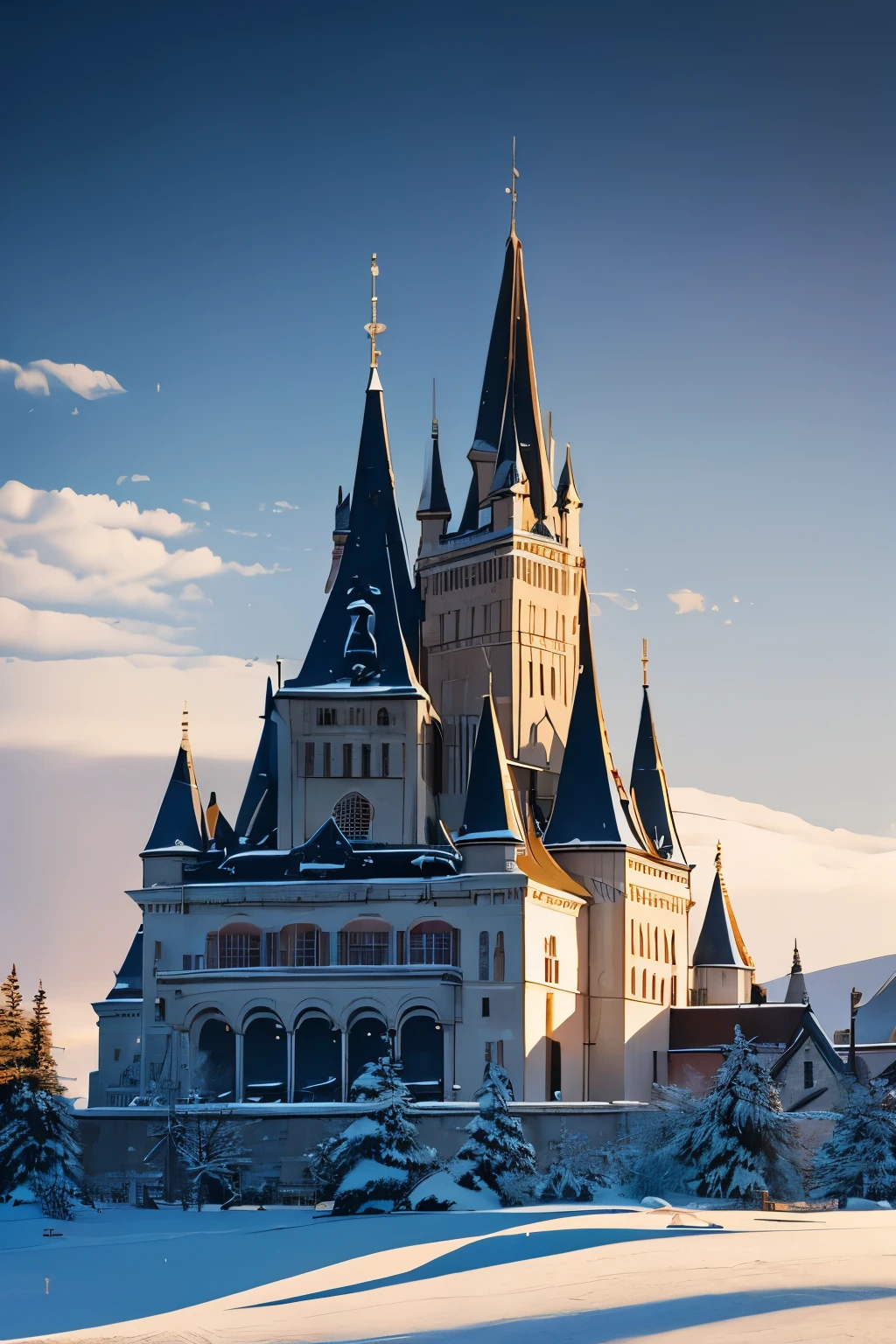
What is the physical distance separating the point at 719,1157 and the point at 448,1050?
20.3 meters

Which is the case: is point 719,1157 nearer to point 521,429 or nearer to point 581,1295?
point 581,1295

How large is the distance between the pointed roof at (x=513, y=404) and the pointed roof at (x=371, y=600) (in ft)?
16.2

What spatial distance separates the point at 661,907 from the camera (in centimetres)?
9394

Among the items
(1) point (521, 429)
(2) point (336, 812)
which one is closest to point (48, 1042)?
(2) point (336, 812)

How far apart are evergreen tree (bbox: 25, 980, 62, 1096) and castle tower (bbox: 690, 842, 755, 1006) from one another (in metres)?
29.1

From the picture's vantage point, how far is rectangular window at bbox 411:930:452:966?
281ft

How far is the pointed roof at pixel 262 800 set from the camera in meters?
94.4

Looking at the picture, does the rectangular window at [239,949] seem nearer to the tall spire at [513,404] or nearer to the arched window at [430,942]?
the arched window at [430,942]

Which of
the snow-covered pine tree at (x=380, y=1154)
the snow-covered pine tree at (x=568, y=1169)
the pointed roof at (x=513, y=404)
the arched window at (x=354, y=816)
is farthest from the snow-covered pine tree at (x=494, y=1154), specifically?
the pointed roof at (x=513, y=404)

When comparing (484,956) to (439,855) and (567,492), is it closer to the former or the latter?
(439,855)

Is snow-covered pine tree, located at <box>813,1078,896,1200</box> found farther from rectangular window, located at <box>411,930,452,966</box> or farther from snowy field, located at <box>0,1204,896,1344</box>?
rectangular window, located at <box>411,930,452,966</box>

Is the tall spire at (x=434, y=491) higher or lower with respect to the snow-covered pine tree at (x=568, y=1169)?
higher

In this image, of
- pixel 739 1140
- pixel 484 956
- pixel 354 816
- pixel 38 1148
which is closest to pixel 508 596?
pixel 354 816

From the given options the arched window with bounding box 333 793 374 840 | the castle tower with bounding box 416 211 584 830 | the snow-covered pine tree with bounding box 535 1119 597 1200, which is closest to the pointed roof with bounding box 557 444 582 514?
the castle tower with bounding box 416 211 584 830
